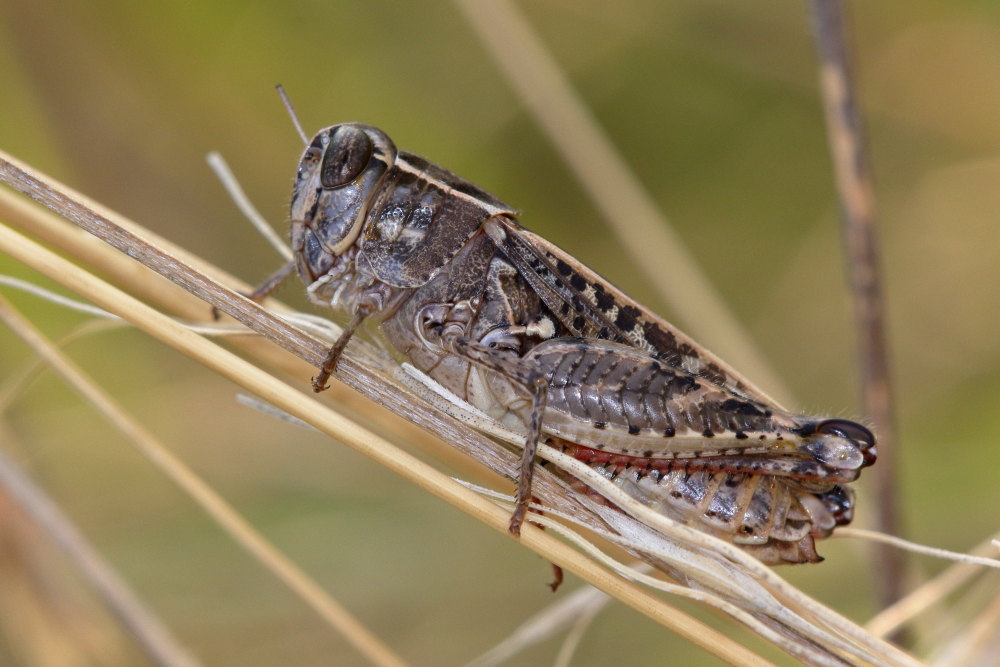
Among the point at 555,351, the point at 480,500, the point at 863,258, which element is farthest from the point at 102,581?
the point at 863,258

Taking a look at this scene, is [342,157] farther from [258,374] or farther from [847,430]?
[847,430]

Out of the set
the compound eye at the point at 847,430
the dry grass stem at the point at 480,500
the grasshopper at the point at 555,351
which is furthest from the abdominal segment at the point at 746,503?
the dry grass stem at the point at 480,500

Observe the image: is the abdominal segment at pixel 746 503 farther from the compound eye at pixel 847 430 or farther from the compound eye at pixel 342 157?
the compound eye at pixel 342 157

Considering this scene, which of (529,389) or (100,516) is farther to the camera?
(100,516)

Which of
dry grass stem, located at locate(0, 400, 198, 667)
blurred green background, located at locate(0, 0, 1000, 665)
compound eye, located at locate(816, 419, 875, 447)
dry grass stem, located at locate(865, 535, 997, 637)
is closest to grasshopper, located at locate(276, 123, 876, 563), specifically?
compound eye, located at locate(816, 419, 875, 447)

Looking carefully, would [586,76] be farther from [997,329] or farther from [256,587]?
[256,587]

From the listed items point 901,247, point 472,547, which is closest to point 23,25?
point 472,547
